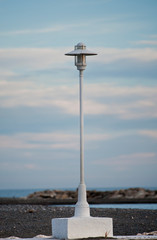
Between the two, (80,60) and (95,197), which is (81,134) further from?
(95,197)

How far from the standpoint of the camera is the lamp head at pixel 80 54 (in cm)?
1580

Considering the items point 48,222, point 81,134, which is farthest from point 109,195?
point 81,134

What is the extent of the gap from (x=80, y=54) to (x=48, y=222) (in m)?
8.08

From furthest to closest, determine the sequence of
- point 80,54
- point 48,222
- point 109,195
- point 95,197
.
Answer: point 95,197 → point 109,195 → point 48,222 → point 80,54

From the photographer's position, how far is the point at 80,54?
15883mm

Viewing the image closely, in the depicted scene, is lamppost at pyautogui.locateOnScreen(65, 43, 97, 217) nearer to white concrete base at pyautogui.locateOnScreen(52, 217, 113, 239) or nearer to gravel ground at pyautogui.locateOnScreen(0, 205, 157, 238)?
white concrete base at pyautogui.locateOnScreen(52, 217, 113, 239)

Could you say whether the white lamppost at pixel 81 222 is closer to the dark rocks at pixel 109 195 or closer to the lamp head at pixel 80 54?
the lamp head at pixel 80 54

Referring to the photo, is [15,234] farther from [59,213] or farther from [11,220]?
[59,213]

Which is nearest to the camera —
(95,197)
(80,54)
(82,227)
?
(82,227)

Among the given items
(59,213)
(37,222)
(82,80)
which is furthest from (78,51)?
(59,213)

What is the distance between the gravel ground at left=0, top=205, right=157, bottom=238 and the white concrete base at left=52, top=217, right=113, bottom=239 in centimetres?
266

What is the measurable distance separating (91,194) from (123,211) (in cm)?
3482

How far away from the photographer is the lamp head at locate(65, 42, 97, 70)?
51.9 ft

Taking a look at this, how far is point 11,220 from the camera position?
2247 cm
